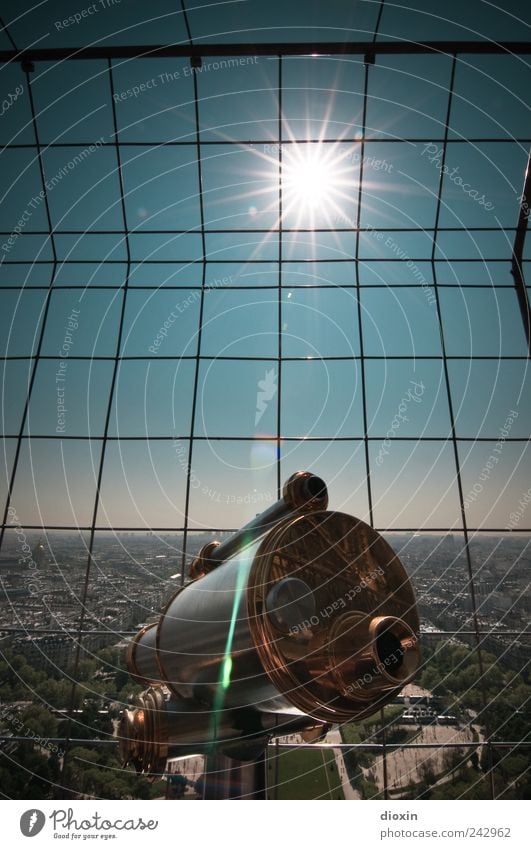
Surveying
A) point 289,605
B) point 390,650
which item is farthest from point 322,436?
point 390,650

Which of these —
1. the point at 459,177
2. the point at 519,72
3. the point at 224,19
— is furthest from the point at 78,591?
the point at 519,72

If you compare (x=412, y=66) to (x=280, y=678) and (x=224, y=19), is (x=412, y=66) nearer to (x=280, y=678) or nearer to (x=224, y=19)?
(x=224, y=19)

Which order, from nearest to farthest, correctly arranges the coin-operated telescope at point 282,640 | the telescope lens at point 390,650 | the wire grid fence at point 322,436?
the telescope lens at point 390,650 < the coin-operated telescope at point 282,640 < the wire grid fence at point 322,436

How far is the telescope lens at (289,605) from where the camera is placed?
87.7 inches

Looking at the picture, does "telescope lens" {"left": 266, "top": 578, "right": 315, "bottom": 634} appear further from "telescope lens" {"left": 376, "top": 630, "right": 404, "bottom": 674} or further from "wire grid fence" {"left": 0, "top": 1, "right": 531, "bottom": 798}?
"wire grid fence" {"left": 0, "top": 1, "right": 531, "bottom": 798}

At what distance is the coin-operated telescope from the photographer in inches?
86.4

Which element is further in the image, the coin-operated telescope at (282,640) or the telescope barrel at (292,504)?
the telescope barrel at (292,504)

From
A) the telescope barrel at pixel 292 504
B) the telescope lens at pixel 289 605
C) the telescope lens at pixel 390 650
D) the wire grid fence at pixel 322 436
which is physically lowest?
the telescope lens at pixel 390 650

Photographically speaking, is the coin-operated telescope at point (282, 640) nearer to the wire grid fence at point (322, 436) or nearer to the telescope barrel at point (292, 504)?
the telescope barrel at point (292, 504)

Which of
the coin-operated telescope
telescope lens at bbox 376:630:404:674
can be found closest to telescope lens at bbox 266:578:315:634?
the coin-operated telescope

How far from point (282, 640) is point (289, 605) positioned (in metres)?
0.16

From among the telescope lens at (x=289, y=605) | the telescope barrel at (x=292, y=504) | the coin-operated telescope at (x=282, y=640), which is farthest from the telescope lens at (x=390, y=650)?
the telescope barrel at (x=292, y=504)

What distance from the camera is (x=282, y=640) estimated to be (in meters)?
2.25

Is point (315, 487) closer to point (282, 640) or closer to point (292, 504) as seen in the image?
point (292, 504)
